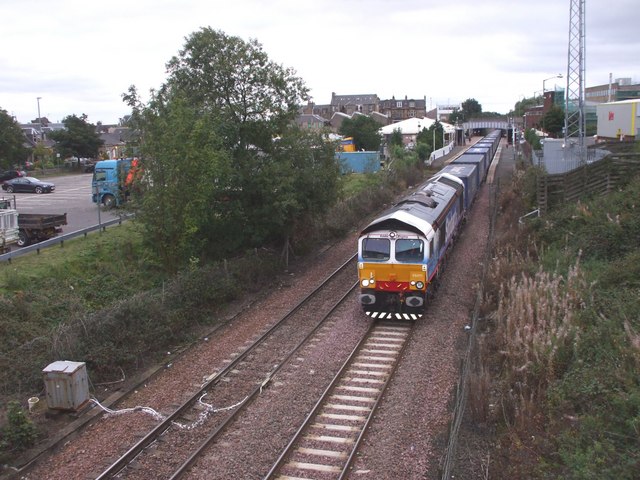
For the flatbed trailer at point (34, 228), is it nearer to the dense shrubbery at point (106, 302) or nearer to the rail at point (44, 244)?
the rail at point (44, 244)

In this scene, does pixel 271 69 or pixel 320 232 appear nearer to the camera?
pixel 271 69

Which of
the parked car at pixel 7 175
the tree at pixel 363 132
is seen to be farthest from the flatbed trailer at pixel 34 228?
the tree at pixel 363 132

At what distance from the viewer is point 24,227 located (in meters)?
20.8

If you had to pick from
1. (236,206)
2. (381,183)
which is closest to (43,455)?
(236,206)

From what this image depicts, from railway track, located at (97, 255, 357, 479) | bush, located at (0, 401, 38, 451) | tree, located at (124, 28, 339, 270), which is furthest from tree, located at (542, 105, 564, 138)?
bush, located at (0, 401, 38, 451)

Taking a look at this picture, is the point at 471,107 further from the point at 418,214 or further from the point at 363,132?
the point at 418,214

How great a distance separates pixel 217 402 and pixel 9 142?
45.0m

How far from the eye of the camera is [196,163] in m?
15.7

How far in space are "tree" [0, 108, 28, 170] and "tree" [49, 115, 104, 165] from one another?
6.54 meters

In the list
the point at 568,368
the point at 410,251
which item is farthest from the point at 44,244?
the point at 568,368

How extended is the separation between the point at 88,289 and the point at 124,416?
8.44 m

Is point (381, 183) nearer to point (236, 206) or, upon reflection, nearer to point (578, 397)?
point (236, 206)

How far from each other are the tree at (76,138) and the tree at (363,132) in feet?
84.9

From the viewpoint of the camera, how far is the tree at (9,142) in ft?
153
